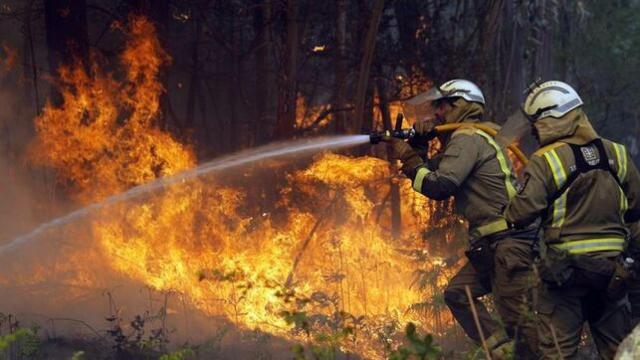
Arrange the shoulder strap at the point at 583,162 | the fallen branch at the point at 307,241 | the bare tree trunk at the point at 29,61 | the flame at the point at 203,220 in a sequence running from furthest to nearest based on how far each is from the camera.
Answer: the bare tree trunk at the point at 29,61
the flame at the point at 203,220
the fallen branch at the point at 307,241
the shoulder strap at the point at 583,162

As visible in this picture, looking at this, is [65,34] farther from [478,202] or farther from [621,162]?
[621,162]

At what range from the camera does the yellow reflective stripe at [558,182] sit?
478 cm

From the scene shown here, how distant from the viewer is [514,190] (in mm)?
5770

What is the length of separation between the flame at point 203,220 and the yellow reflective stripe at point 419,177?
2029 mm

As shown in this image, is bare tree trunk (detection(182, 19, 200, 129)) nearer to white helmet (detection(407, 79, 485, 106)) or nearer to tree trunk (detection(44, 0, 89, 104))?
tree trunk (detection(44, 0, 89, 104))

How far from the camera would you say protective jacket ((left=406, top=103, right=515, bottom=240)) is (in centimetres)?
561

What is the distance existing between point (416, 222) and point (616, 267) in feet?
17.1

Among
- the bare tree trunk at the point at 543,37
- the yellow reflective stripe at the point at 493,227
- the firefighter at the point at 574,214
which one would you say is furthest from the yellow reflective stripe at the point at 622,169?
the bare tree trunk at the point at 543,37

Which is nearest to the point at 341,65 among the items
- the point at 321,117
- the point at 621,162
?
the point at 321,117

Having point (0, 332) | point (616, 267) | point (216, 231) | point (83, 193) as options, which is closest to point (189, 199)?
point (216, 231)

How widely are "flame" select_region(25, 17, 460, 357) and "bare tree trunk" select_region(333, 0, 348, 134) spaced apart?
3.37 feet

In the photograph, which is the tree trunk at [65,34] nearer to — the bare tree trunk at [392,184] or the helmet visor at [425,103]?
the bare tree trunk at [392,184]

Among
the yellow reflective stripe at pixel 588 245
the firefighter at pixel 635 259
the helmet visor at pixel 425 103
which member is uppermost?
the helmet visor at pixel 425 103

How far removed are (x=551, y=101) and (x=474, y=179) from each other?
0.94m
